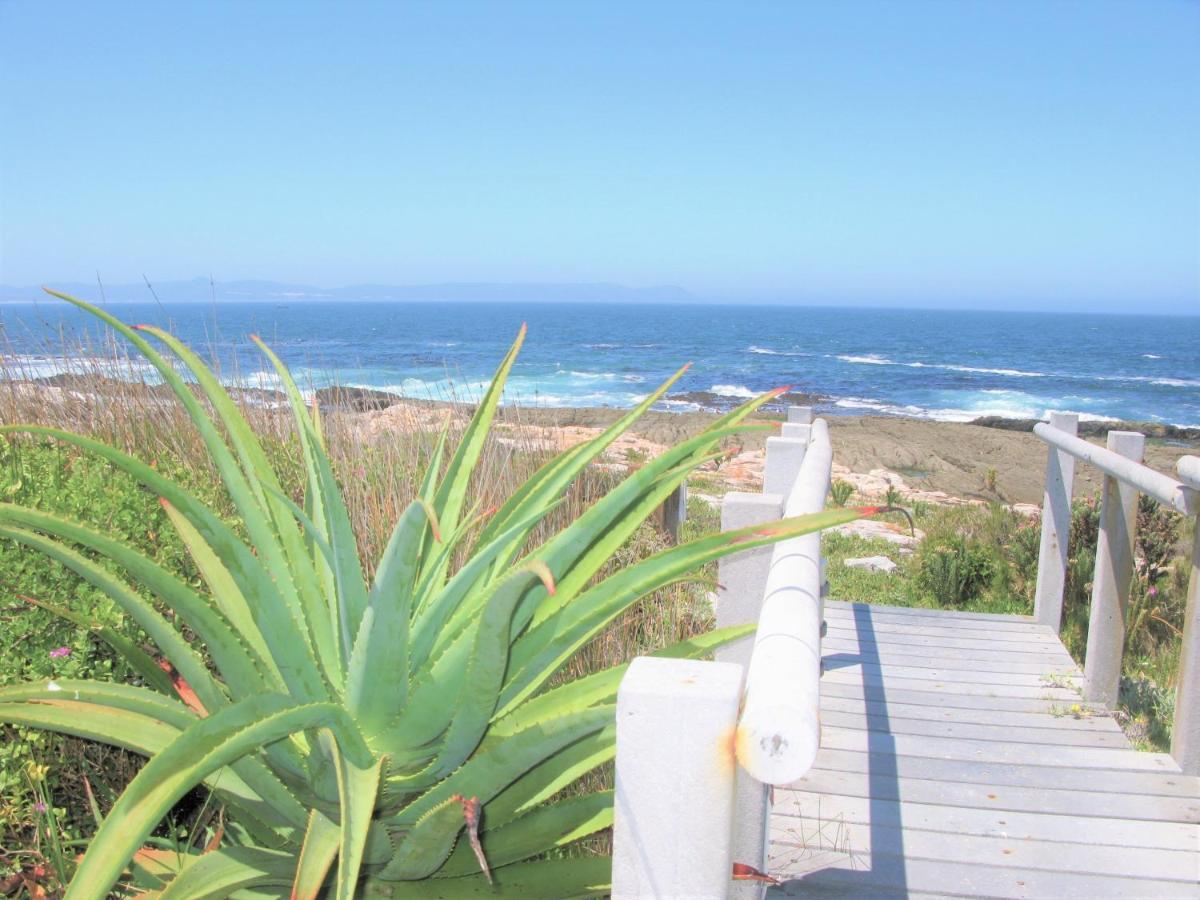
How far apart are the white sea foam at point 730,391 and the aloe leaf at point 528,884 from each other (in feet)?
101

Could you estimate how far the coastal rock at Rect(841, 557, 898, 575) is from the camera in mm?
7527

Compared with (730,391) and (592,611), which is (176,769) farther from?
(730,391)

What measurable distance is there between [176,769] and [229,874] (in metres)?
0.44

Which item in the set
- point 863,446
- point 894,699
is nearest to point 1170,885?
point 894,699

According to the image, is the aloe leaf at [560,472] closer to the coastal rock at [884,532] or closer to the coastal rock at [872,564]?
the coastal rock at [872,564]

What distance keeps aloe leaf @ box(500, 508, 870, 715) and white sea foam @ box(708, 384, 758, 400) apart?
1215 inches

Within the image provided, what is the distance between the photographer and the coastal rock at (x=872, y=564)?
24.7 feet

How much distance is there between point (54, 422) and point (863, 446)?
18.9m

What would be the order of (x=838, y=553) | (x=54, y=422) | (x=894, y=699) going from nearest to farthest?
(x=894, y=699)
(x=54, y=422)
(x=838, y=553)

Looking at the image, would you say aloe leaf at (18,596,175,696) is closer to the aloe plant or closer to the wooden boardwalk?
the aloe plant

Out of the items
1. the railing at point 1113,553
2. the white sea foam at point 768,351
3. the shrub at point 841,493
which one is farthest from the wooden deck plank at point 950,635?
the white sea foam at point 768,351

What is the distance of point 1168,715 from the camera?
12.2 feet

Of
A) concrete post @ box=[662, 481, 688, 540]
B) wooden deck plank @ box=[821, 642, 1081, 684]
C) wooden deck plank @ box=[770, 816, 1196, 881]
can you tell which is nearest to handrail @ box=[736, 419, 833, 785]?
wooden deck plank @ box=[770, 816, 1196, 881]

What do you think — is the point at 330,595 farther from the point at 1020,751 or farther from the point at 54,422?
the point at 54,422
